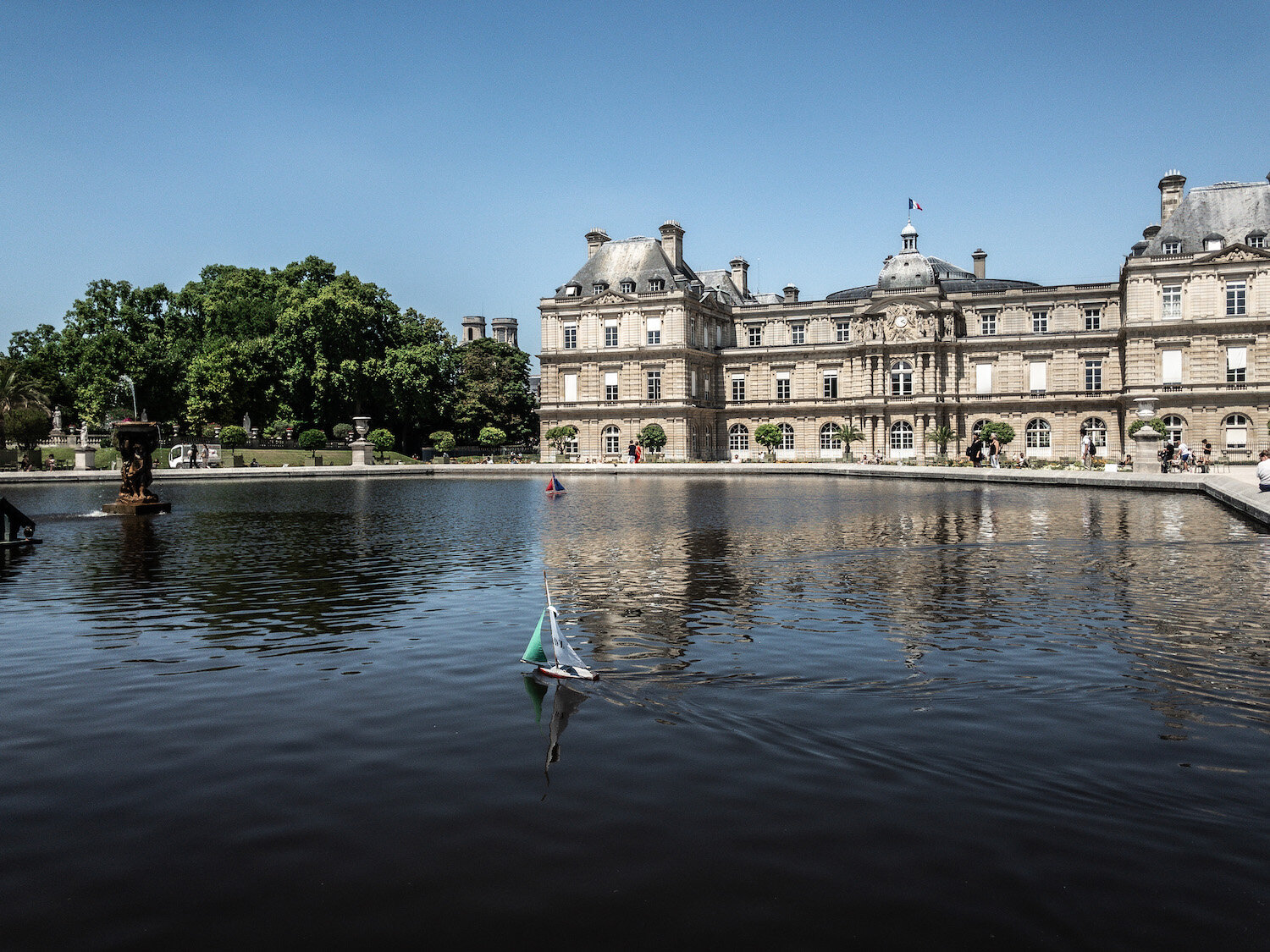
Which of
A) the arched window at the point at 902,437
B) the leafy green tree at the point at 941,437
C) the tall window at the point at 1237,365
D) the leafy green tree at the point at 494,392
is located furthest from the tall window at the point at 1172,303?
the leafy green tree at the point at 494,392

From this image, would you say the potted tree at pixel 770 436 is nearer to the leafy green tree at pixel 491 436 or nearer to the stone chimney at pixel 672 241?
the stone chimney at pixel 672 241

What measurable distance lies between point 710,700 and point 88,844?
433cm

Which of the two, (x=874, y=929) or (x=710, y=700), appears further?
(x=710, y=700)

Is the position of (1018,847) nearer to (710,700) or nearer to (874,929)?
(874,929)

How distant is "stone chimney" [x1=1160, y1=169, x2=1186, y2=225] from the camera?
199ft

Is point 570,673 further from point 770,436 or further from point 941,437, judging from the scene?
point 770,436

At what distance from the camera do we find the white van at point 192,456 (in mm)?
61219

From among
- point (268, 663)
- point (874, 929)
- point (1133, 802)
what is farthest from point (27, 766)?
point (1133, 802)

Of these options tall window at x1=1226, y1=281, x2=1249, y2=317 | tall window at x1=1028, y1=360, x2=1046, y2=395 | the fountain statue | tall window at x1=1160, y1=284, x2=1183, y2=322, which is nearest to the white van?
the fountain statue

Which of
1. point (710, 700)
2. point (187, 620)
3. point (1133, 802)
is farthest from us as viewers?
point (187, 620)

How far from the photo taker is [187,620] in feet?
37.5

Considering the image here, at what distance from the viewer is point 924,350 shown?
220 ft

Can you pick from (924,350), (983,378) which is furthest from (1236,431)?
(924,350)

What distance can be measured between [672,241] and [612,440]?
15.8 metres
